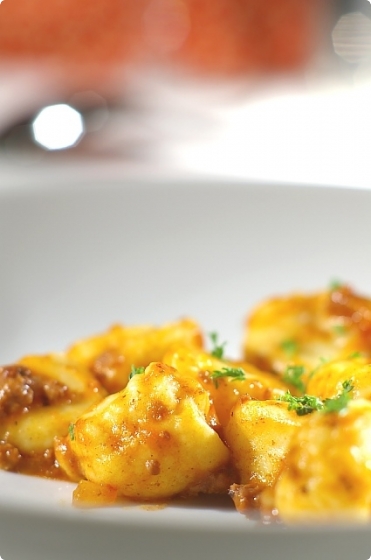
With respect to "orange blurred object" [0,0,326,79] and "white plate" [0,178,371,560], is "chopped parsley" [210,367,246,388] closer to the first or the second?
"white plate" [0,178,371,560]

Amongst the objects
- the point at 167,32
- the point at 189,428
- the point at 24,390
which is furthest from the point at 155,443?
the point at 167,32

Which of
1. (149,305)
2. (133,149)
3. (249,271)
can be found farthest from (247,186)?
(133,149)

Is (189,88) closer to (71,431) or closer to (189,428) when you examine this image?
(71,431)

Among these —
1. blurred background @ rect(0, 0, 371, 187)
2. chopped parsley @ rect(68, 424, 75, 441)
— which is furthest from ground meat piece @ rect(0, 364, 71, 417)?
blurred background @ rect(0, 0, 371, 187)

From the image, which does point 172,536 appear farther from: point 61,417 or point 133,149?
point 133,149

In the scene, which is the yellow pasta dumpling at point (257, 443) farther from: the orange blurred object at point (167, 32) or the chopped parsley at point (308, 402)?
the orange blurred object at point (167, 32)
